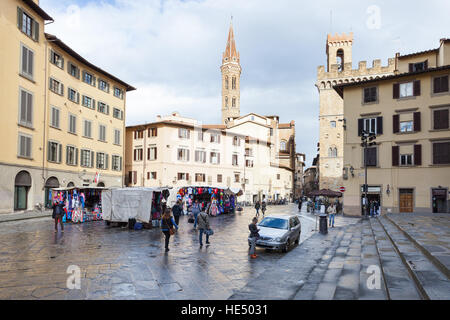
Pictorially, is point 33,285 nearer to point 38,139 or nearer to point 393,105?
point 38,139

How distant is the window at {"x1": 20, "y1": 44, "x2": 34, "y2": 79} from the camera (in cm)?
2809

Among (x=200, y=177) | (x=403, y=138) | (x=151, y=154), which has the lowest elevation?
(x=200, y=177)

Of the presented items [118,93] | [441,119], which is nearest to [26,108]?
[118,93]

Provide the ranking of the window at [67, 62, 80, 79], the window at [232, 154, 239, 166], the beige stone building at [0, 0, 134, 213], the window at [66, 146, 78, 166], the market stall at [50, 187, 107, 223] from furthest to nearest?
the window at [232, 154, 239, 166] < the window at [67, 62, 80, 79] < the window at [66, 146, 78, 166] < the beige stone building at [0, 0, 134, 213] < the market stall at [50, 187, 107, 223]

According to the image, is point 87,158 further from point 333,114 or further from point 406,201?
point 333,114

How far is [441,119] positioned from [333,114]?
31.8 meters

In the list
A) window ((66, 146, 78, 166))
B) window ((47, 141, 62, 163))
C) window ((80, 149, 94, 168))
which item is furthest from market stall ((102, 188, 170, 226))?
window ((80, 149, 94, 168))

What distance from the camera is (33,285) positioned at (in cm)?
808

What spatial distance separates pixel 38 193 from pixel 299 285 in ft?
91.4

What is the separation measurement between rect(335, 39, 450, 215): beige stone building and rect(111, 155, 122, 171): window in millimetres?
25409

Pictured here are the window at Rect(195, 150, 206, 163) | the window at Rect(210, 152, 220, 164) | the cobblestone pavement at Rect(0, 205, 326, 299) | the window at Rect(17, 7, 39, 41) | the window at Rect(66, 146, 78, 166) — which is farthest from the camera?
the window at Rect(210, 152, 220, 164)

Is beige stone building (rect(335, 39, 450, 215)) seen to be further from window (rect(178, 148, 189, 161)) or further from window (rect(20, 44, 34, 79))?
window (rect(20, 44, 34, 79))

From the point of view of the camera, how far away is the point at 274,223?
14.9m

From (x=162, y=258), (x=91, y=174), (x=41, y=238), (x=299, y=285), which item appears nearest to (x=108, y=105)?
(x=91, y=174)
